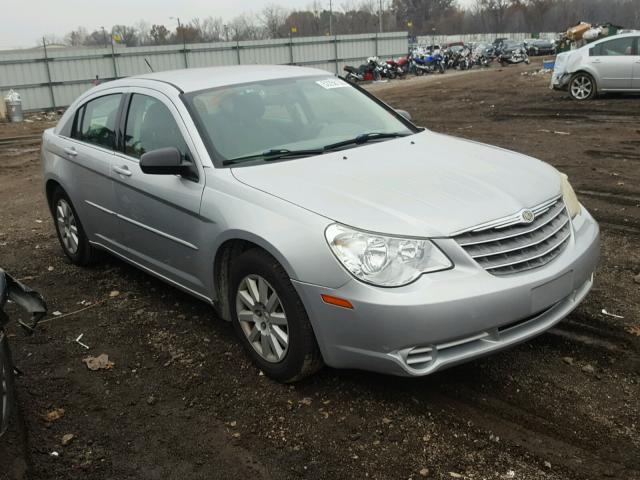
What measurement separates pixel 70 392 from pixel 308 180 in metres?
1.86

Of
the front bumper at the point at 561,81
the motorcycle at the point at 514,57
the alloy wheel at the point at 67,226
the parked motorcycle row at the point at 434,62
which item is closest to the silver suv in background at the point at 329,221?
the alloy wheel at the point at 67,226

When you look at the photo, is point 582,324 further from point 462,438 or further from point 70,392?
point 70,392

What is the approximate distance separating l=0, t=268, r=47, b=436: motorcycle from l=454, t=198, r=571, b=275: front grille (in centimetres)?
205

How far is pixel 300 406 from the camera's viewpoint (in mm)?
3387

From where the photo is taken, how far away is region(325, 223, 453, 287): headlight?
2.99 m

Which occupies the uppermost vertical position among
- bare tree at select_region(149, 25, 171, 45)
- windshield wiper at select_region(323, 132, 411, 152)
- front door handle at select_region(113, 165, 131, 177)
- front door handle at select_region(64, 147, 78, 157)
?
bare tree at select_region(149, 25, 171, 45)

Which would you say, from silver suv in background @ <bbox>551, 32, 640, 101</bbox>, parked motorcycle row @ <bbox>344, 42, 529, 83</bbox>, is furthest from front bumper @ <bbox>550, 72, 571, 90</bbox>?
parked motorcycle row @ <bbox>344, 42, 529, 83</bbox>

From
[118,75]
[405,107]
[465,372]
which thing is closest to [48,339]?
[465,372]

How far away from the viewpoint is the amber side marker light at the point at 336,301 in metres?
3.00

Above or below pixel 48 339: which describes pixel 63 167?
above

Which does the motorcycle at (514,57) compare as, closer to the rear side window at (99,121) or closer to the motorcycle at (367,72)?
the motorcycle at (367,72)

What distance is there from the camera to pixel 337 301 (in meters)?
3.03

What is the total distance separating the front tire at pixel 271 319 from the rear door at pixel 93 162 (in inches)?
67.4

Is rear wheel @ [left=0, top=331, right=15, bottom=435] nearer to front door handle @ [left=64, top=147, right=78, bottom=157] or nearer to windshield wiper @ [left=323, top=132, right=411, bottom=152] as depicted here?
windshield wiper @ [left=323, top=132, right=411, bottom=152]
